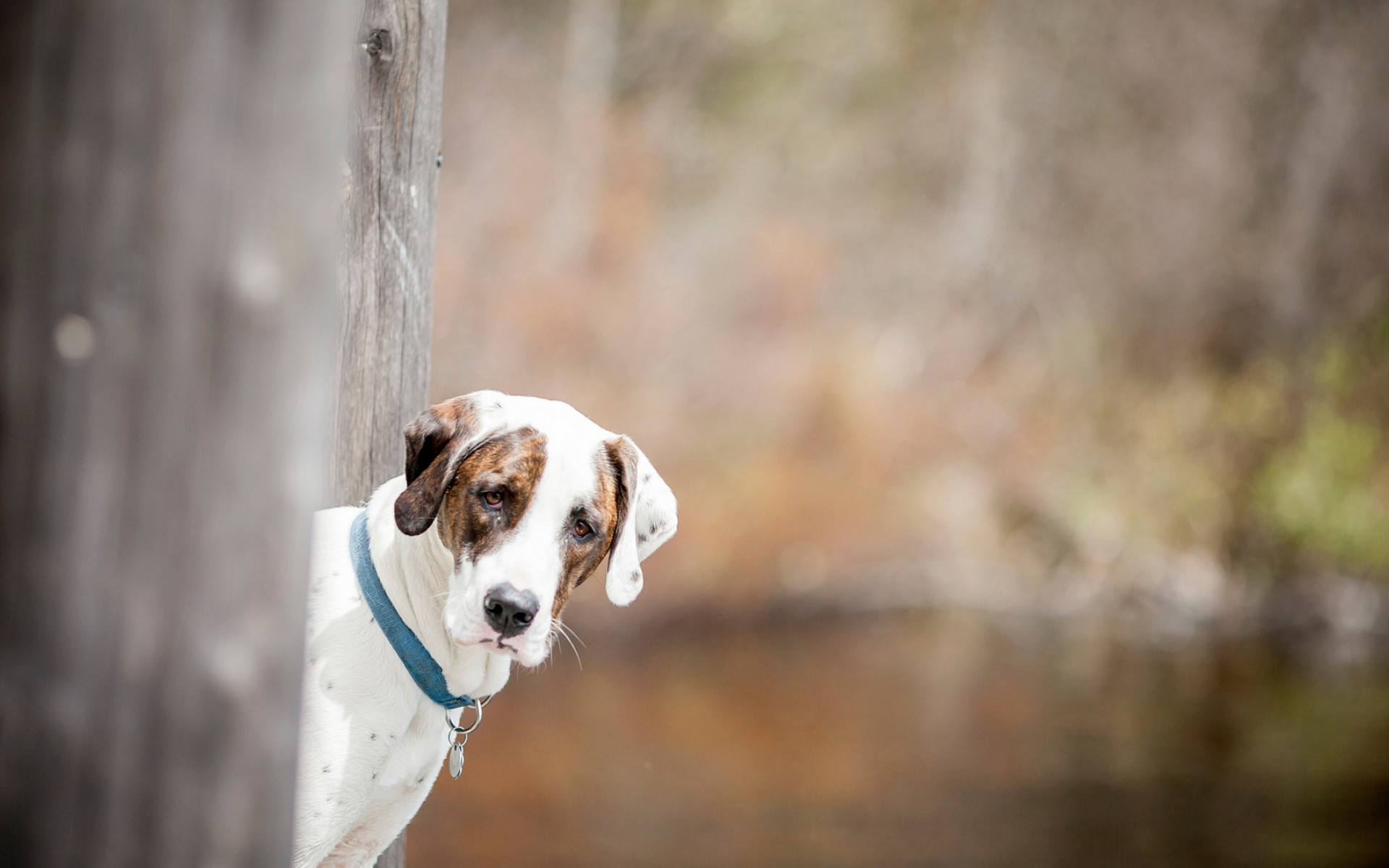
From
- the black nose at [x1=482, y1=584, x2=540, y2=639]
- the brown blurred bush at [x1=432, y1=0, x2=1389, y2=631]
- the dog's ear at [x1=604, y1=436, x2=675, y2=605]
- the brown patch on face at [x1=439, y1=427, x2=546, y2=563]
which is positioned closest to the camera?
the black nose at [x1=482, y1=584, x2=540, y2=639]

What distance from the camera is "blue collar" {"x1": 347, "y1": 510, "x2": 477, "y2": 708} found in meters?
2.02

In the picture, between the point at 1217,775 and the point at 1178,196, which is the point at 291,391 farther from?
the point at 1178,196

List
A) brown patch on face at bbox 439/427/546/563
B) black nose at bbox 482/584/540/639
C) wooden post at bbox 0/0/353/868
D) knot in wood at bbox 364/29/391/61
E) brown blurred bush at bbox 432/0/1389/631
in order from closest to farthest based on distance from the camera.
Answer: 1. wooden post at bbox 0/0/353/868
2. black nose at bbox 482/584/540/639
3. brown patch on face at bbox 439/427/546/563
4. knot in wood at bbox 364/29/391/61
5. brown blurred bush at bbox 432/0/1389/631

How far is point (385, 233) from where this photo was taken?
230cm

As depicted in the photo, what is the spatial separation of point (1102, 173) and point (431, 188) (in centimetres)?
1516

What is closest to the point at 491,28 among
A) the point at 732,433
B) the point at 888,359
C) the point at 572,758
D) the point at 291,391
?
the point at 732,433

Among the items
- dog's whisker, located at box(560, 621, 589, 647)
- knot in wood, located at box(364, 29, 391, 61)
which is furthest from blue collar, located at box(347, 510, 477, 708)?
knot in wood, located at box(364, 29, 391, 61)

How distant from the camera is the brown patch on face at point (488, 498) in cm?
200

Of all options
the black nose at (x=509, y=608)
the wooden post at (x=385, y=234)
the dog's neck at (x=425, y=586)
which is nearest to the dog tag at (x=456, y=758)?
the dog's neck at (x=425, y=586)

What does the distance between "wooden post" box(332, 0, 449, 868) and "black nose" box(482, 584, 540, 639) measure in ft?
1.98

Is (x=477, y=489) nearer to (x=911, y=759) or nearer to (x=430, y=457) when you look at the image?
(x=430, y=457)

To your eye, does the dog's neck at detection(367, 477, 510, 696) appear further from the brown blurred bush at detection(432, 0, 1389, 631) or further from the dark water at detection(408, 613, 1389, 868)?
the brown blurred bush at detection(432, 0, 1389, 631)

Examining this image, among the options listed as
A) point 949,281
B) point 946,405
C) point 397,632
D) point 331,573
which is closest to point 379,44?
point 331,573

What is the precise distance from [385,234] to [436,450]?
526 millimetres
